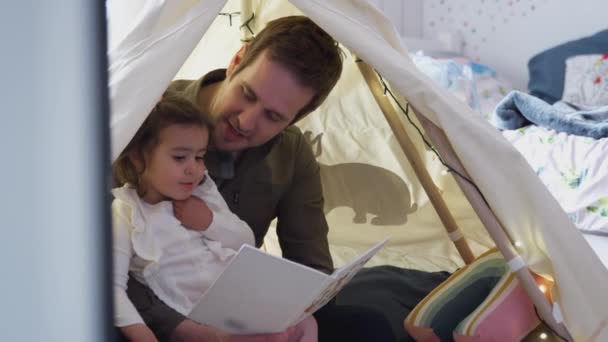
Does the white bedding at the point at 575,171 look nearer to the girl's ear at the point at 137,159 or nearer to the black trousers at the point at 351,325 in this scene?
the black trousers at the point at 351,325

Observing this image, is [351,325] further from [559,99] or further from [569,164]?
[559,99]

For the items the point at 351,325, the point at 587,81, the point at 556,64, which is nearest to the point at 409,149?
the point at 351,325

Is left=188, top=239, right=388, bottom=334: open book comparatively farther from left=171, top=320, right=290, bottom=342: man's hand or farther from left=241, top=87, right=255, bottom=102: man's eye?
left=241, top=87, right=255, bottom=102: man's eye

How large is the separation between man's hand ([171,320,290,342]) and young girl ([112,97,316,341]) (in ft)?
0.13

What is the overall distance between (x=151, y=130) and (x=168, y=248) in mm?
183

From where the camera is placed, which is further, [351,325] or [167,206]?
[351,325]

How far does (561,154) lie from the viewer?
2451 millimetres

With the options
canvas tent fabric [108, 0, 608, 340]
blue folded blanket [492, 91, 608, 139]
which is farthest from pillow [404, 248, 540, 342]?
blue folded blanket [492, 91, 608, 139]

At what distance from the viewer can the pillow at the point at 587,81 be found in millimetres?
2863

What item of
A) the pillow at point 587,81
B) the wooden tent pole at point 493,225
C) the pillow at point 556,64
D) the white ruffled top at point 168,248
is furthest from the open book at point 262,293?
the pillow at point 556,64

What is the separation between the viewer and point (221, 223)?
1118 mm

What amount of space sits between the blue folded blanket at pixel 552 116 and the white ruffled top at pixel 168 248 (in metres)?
1.76

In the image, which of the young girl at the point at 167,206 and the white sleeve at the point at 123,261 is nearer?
the white sleeve at the point at 123,261

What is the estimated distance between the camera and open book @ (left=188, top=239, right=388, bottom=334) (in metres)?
0.90
